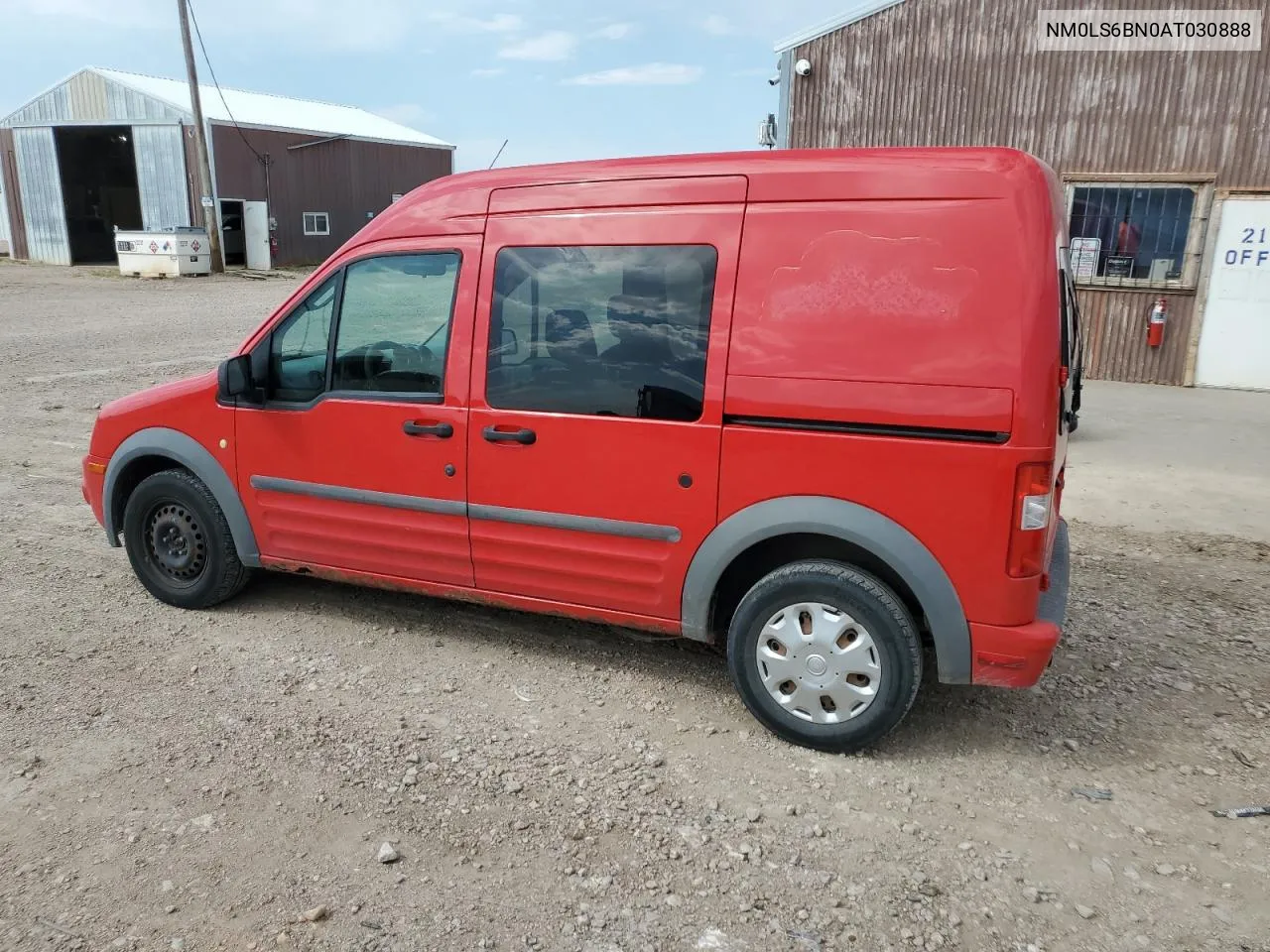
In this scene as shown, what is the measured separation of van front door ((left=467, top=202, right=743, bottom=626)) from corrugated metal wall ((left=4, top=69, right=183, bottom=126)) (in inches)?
1188

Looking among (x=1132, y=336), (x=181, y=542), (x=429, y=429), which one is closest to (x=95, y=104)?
(x=1132, y=336)

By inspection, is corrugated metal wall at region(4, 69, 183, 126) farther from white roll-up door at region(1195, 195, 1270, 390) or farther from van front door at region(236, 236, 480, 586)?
van front door at region(236, 236, 480, 586)

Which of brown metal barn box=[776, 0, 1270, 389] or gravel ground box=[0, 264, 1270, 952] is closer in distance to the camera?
gravel ground box=[0, 264, 1270, 952]

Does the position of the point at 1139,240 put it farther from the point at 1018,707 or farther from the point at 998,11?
the point at 1018,707

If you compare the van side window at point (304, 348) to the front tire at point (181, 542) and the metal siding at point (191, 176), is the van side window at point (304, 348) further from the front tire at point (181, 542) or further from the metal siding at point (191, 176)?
the metal siding at point (191, 176)

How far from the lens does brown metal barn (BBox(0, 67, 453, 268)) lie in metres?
29.5

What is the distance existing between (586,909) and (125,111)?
33.5 metres

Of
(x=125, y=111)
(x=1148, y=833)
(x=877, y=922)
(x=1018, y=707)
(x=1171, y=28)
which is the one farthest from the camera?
(x=125, y=111)

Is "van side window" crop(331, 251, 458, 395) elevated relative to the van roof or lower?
lower

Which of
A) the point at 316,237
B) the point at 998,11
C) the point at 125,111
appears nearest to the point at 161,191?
the point at 125,111

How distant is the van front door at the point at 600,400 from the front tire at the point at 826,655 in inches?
14.5

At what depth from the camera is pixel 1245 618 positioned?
483cm

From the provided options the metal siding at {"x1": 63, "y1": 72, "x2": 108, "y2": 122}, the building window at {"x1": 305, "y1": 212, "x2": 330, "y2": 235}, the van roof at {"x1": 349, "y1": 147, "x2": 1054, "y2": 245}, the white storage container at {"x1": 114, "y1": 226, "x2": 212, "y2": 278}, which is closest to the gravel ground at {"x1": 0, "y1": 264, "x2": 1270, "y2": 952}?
the van roof at {"x1": 349, "y1": 147, "x2": 1054, "y2": 245}

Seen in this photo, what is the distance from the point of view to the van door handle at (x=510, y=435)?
12.7 ft
